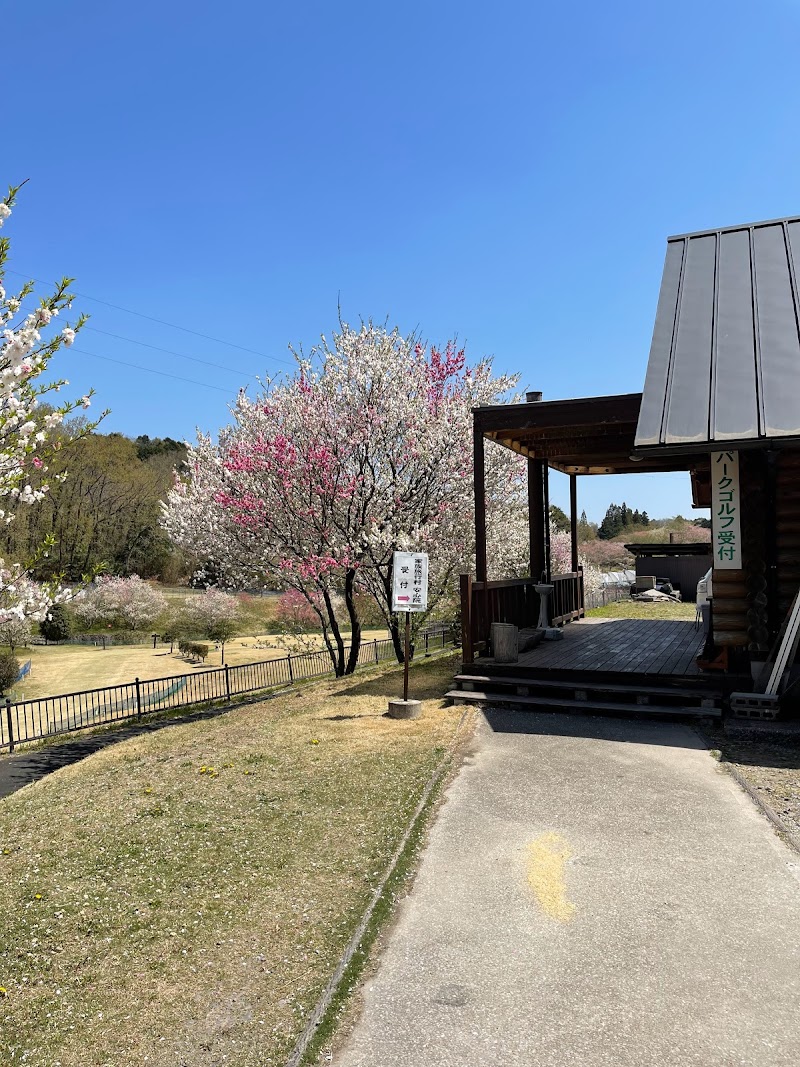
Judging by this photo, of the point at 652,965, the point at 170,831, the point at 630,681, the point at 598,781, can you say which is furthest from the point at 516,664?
the point at 652,965

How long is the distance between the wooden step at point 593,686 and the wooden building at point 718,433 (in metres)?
0.03

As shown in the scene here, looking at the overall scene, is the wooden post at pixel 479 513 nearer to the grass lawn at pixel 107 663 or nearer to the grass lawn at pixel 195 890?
the grass lawn at pixel 195 890

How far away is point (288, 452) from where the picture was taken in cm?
1554

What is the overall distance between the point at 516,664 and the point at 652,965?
6.72 metres

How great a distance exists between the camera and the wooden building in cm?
855

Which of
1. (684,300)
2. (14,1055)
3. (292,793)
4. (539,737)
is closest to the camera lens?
(14,1055)

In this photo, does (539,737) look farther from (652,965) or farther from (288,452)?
(288,452)

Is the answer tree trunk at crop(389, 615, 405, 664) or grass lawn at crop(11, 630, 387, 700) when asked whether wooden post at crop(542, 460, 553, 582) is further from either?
grass lawn at crop(11, 630, 387, 700)

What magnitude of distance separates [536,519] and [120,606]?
31.4 m

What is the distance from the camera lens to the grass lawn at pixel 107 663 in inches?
982

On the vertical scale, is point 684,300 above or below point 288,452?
above

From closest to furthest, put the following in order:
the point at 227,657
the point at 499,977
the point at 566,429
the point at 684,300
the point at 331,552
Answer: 1. the point at 499,977
2. the point at 684,300
3. the point at 566,429
4. the point at 331,552
5. the point at 227,657

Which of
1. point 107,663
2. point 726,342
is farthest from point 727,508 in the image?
point 107,663

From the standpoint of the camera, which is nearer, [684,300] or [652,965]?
[652,965]
